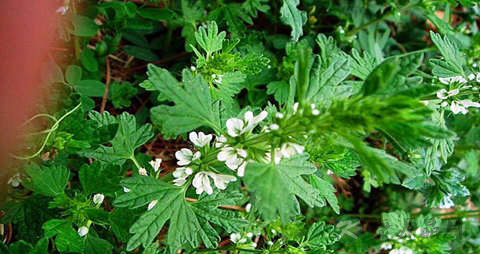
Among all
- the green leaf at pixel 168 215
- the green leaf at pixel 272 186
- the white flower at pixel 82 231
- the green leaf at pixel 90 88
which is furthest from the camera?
the green leaf at pixel 90 88

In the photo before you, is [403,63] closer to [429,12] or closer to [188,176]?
[188,176]

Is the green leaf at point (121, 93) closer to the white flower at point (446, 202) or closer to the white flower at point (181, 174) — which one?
the white flower at point (181, 174)

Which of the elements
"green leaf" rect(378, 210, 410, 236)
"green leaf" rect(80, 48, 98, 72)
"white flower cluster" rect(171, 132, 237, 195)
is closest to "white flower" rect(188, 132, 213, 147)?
"white flower cluster" rect(171, 132, 237, 195)

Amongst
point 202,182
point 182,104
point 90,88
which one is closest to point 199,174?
point 202,182

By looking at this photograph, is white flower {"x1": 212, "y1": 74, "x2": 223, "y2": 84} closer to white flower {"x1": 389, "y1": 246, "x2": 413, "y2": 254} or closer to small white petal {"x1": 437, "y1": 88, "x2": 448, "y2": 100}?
small white petal {"x1": 437, "y1": 88, "x2": 448, "y2": 100}

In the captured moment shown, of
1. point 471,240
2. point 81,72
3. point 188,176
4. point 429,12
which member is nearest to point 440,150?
Result: point 429,12

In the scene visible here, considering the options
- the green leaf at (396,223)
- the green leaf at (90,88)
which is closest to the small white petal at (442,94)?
the green leaf at (396,223)
